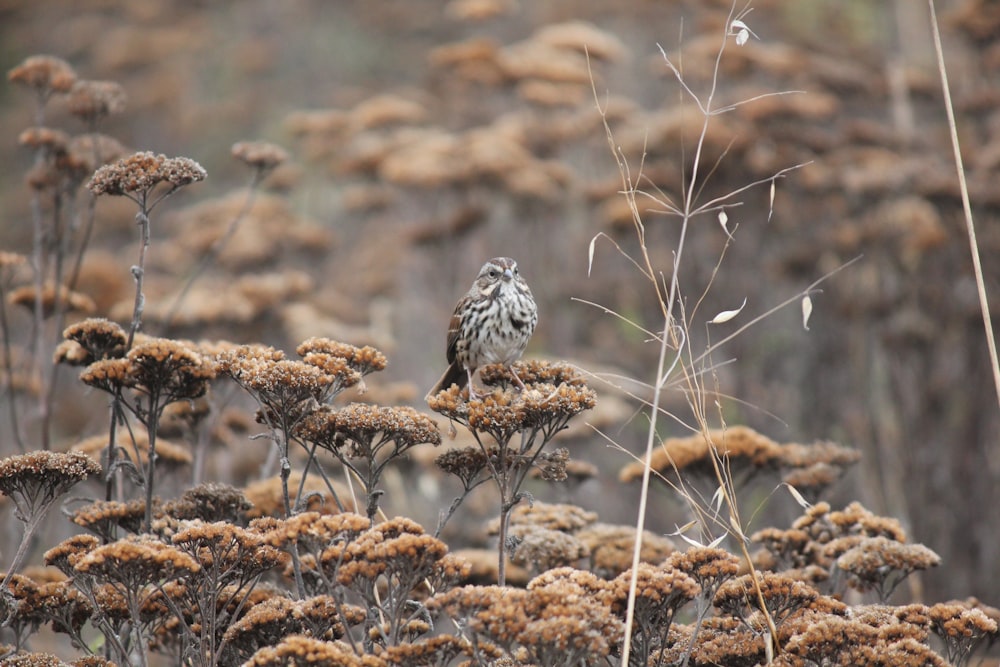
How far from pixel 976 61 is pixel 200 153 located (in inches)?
450

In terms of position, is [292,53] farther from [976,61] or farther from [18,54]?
[976,61]

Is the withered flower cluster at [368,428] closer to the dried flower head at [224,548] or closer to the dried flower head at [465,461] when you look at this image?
the dried flower head at [465,461]

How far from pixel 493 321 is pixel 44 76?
3.32 meters

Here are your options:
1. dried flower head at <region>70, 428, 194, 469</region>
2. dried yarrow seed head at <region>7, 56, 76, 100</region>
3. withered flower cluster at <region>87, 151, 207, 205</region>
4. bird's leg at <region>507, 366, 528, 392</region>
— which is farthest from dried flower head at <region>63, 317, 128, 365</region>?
dried yarrow seed head at <region>7, 56, 76, 100</region>

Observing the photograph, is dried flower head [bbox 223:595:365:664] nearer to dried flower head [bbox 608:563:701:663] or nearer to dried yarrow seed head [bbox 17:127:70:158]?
dried flower head [bbox 608:563:701:663]

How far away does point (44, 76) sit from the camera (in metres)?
6.66

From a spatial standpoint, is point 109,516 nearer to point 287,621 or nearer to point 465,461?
point 287,621

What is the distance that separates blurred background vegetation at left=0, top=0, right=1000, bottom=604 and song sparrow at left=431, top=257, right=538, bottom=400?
2.08 metres

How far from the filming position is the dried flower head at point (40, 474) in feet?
14.5

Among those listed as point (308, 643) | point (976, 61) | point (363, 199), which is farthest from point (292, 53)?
point (308, 643)

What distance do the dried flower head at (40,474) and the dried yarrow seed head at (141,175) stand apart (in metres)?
1.24

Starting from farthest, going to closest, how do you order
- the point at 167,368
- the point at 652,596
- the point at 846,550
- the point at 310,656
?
the point at 846,550, the point at 167,368, the point at 652,596, the point at 310,656

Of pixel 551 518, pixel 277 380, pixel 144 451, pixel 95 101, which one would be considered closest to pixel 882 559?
pixel 551 518

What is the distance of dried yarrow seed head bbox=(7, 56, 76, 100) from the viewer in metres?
6.57
